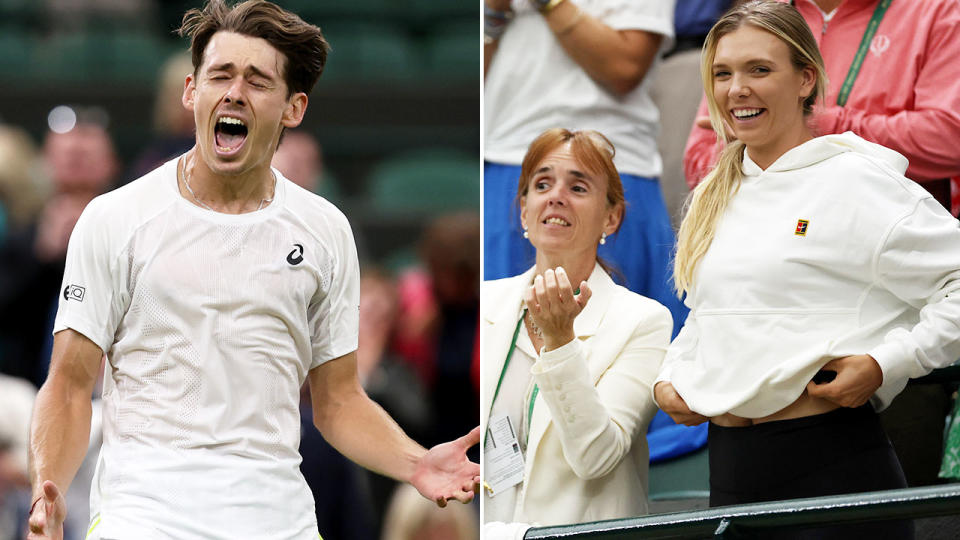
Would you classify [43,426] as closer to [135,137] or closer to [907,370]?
[907,370]

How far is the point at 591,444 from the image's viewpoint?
3.02 metres

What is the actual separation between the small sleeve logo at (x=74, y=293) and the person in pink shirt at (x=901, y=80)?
145 cm

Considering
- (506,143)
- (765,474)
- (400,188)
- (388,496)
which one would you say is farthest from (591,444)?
(400,188)

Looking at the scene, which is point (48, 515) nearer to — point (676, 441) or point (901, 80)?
point (676, 441)

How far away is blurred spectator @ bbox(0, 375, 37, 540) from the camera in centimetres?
459

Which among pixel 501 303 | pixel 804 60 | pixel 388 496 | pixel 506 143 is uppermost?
pixel 804 60

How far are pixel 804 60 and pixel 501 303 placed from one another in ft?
2.84

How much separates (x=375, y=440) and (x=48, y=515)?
706 millimetres

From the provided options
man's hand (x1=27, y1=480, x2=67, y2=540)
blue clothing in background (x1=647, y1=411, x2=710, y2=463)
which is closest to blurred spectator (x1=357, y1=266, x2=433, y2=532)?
blue clothing in background (x1=647, y1=411, x2=710, y2=463)

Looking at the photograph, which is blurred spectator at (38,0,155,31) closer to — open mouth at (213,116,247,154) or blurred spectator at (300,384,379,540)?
blurred spectator at (300,384,379,540)

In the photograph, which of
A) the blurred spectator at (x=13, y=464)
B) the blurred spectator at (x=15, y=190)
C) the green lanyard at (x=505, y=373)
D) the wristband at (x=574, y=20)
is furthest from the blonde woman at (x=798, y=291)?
the blurred spectator at (x=15, y=190)

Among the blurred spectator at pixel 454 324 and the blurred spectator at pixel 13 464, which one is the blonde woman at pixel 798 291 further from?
the blurred spectator at pixel 454 324

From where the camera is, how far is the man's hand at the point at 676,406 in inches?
114

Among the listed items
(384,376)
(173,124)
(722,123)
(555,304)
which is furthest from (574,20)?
(173,124)
